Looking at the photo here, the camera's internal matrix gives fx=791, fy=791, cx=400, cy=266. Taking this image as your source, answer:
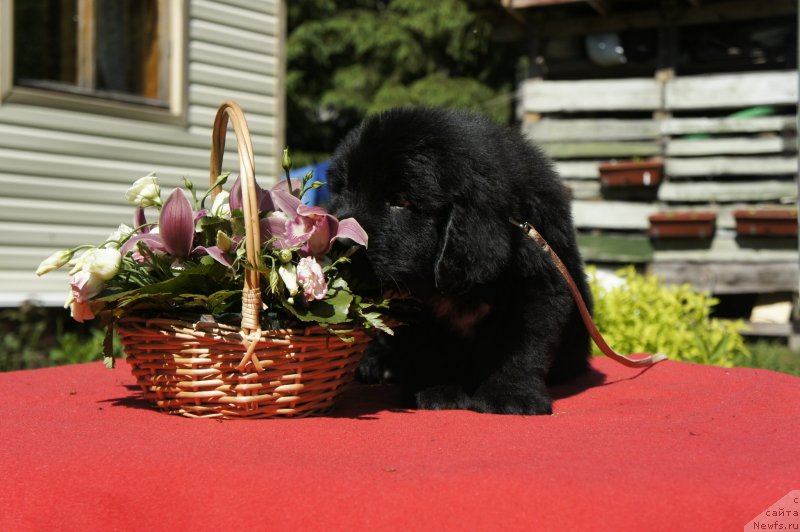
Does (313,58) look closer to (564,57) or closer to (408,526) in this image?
(564,57)

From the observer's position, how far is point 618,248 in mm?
7668

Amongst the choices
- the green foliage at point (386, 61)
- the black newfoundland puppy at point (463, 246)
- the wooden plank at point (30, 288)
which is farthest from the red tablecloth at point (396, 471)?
the green foliage at point (386, 61)

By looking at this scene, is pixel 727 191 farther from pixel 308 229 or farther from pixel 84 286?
pixel 84 286

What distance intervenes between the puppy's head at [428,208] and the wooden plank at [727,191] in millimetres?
5664

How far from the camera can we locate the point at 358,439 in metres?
1.99

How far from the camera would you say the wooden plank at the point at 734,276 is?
7.06m

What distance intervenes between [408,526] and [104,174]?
555 centimetres

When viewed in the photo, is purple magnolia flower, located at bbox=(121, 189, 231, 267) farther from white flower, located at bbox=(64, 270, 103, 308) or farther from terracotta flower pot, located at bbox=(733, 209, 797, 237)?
terracotta flower pot, located at bbox=(733, 209, 797, 237)

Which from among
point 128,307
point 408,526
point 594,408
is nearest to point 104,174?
point 128,307

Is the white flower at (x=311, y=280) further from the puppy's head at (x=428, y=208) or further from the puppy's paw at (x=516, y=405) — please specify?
the puppy's paw at (x=516, y=405)

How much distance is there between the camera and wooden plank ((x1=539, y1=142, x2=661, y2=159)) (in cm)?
771

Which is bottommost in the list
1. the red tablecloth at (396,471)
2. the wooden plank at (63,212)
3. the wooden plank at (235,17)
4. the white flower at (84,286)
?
the red tablecloth at (396,471)

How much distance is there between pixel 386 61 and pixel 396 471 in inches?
608

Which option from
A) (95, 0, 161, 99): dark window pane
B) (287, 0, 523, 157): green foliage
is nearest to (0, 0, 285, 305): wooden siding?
(95, 0, 161, 99): dark window pane
